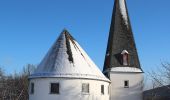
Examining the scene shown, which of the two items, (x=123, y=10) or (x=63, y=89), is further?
(x=123, y=10)

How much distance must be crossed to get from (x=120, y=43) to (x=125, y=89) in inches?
221

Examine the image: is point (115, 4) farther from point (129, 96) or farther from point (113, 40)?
point (129, 96)

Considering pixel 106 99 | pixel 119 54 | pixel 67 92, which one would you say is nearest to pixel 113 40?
pixel 119 54

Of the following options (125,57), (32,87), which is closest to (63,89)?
(32,87)

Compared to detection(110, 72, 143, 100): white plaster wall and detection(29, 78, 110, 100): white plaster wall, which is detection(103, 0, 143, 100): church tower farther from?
detection(29, 78, 110, 100): white plaster wall

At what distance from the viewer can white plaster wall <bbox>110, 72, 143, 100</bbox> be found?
4059 cm

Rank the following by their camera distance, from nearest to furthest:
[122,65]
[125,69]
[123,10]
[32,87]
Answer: [32,87]
[125,69]
[122,65]
[123,10]

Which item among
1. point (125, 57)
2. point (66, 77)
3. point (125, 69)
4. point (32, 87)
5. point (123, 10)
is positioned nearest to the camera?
point (66, 77)

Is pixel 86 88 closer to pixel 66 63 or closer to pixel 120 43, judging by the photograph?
pixel 66 63

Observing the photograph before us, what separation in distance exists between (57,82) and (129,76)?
10325mm

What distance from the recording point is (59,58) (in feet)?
118

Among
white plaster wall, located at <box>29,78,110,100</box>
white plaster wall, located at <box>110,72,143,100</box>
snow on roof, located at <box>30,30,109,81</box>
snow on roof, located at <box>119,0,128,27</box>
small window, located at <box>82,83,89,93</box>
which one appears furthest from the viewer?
snow on roof, located at <box>119,0,128,27</box>

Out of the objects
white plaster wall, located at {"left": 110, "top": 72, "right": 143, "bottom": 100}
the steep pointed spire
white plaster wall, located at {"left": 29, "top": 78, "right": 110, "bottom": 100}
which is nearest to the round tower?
white plaster wall, located at {"left": 29, "top": 78, "right": 110, "bottom": 100}

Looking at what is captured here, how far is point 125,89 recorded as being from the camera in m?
40.9
